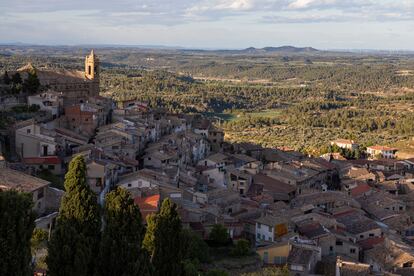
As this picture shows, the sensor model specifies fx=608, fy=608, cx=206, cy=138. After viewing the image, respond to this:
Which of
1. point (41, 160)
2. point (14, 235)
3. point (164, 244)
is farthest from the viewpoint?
point (41, 160)

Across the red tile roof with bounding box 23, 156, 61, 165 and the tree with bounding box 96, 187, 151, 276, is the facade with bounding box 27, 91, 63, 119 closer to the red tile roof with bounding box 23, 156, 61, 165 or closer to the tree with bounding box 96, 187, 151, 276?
the red tile roof with bounding box 23, 156, 61, 165

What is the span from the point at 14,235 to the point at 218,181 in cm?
2594

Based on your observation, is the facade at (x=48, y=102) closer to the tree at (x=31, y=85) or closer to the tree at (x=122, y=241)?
the tree at (x=31, y=85)

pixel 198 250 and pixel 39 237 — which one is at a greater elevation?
pixel 39 237

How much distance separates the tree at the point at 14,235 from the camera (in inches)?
493

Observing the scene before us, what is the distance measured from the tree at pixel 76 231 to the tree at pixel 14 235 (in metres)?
1.88

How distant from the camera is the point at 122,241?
1572 centimetres

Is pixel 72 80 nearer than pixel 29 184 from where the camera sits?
No

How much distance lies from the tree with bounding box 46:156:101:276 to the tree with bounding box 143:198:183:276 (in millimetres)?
1923

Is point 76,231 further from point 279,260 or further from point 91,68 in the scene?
point 91,68

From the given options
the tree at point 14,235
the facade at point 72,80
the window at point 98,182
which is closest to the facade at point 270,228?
the window at point 98,182

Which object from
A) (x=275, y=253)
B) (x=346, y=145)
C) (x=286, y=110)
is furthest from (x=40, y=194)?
(x=286, y=110)

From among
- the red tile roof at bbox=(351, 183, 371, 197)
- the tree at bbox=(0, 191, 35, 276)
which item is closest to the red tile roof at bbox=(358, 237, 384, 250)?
the red tile roof at bbox=(351, 183, 371, 197)

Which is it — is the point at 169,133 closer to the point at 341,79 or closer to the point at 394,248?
the point at 394,248
